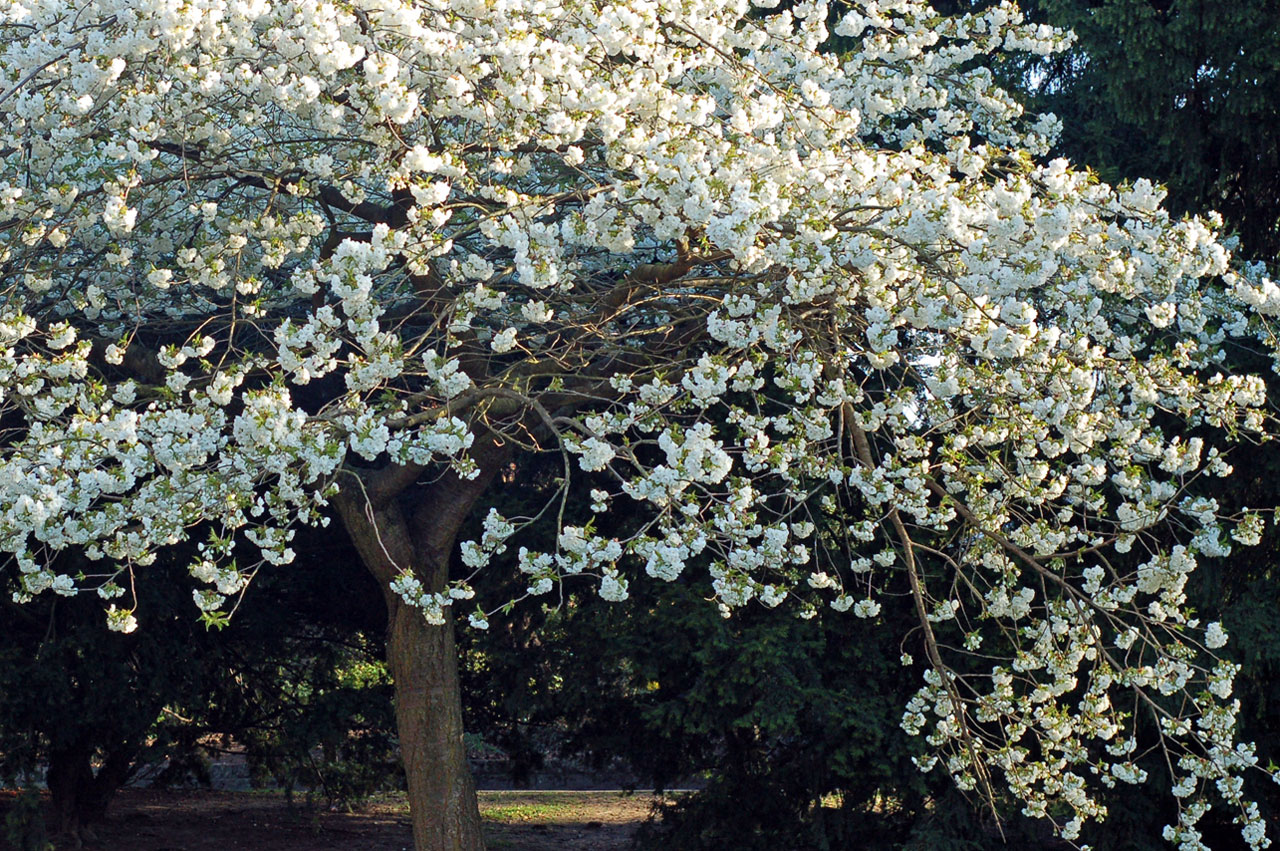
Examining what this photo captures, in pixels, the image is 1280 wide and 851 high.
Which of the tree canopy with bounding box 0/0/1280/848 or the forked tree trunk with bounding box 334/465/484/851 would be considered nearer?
the tree canopy with bounding box 0/0/1280/848

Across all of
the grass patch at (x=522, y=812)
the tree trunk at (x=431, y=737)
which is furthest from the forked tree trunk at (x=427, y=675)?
the grass patch at (x=522, y=812)

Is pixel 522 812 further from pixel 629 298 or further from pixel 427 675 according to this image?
pixel 629 298

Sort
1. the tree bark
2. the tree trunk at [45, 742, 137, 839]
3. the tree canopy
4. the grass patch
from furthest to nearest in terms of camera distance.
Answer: the grass patch < the tree trunk at [45, 742, 137, 839] < the tree bark < the tree canopy

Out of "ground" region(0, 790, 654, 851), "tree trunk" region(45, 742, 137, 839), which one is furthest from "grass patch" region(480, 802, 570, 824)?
"tree trunk" region(45, 742, 137, 839)

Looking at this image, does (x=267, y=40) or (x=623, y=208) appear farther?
(x=267, y=40)

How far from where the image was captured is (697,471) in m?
4.14

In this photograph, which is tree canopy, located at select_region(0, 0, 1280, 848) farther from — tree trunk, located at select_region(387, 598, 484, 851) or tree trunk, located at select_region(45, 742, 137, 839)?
tree trunk, located at select_region(45, 742, 137, 839)

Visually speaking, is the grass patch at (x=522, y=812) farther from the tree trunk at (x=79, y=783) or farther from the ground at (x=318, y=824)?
the tree trunk at (x=79, y=783)

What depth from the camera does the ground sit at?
9219 mm

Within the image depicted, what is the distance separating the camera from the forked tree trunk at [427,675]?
653 cm

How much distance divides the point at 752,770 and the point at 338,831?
3910mm

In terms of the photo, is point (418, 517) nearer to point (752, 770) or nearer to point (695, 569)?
point (695, 569)

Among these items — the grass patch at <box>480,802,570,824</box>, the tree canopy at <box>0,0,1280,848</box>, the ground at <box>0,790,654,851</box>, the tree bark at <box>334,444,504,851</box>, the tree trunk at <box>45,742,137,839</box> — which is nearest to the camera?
the tree canopy at <box>0,0,1280,848</box>

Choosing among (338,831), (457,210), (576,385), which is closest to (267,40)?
(457,210)
